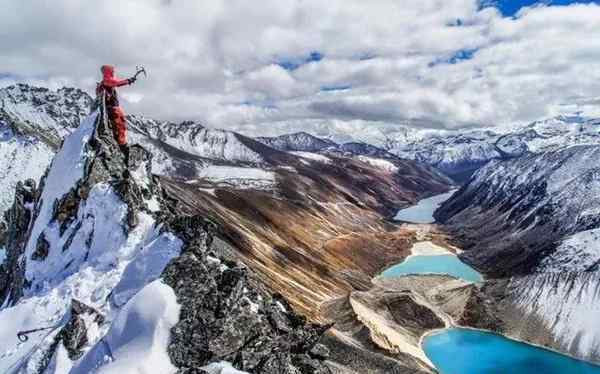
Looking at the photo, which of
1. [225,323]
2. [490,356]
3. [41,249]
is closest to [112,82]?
[41,249]

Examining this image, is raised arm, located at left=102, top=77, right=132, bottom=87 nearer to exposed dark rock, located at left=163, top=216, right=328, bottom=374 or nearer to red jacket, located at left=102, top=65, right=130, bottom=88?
red jacket, located at left=102, top=65, right=130, bottom=88

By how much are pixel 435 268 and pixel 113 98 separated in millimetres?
150960

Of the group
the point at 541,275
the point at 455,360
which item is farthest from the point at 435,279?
the point at 455,360

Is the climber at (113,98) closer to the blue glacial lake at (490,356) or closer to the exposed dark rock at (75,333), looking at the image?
the exposed dark rock at (75,333)

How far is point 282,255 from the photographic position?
13975cm

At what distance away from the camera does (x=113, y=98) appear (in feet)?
167

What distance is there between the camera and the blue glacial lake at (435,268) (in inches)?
6811

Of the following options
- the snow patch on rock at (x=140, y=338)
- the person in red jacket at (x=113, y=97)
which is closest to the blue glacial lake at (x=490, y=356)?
the person in red jacket at (x=113, y=97)

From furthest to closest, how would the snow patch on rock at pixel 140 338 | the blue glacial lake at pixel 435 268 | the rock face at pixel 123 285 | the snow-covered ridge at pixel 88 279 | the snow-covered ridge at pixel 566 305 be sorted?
the blue glacial lake at pixel 435 268, the snow-covered ridge at pixel 566 305, the rock face at pixel 123 285, the snow-covered ridge at pixel 88 279, the snow patch on rock at pixel 140 338

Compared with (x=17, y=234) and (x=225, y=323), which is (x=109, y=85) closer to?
(x=17, y=234)

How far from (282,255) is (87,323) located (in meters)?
109

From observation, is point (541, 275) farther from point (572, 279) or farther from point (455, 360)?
point (455, 360)

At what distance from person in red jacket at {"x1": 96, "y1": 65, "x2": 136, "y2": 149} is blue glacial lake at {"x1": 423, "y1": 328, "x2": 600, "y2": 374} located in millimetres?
71275

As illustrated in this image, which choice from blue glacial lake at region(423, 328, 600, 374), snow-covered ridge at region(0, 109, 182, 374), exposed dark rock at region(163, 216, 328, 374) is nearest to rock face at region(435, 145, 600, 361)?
blue glacial lake at region(423, 328, 600, 374)
